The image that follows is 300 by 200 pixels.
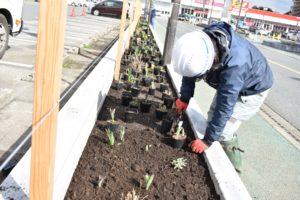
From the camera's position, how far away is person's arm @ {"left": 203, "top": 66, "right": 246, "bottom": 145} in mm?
2941

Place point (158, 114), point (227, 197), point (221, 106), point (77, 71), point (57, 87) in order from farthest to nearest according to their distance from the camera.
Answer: point (77, 71) < point (158, 114) < point (221, 106) < point (227, 197) < point (57, 87)

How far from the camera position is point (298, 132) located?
19.4 feet

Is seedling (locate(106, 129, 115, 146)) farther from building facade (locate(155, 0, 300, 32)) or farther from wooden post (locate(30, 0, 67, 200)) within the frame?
building facade (locate(155, 0, 300, 32))

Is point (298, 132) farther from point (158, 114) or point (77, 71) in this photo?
point (77, 71)

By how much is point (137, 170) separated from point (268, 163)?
2075 millimetres

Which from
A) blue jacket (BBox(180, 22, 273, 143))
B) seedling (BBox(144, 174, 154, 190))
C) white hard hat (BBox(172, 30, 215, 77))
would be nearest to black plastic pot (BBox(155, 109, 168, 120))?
blue jacket (BBox(180, 22, 273, 143))

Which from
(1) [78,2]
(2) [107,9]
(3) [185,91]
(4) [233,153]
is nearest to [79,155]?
(3) [185,91]

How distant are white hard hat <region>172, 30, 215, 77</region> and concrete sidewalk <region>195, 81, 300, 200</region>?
1486mm

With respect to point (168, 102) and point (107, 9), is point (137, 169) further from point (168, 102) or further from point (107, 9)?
point (107, 9)

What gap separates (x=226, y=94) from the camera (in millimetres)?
2971

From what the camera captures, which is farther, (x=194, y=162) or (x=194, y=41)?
(x=194, y=162)

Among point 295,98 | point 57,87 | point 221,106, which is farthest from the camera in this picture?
point 295,98

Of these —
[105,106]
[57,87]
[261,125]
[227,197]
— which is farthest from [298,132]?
[57,87]

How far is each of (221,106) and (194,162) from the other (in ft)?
1.80
